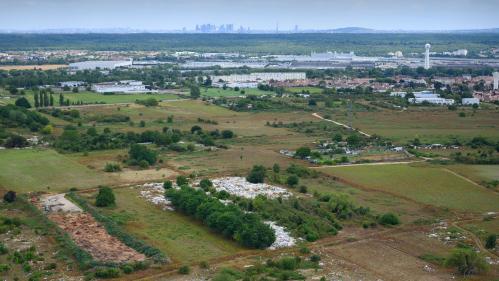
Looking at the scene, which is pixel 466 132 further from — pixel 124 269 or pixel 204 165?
pixel 124 269

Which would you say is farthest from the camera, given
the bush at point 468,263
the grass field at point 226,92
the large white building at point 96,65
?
the large white building at point 96,65

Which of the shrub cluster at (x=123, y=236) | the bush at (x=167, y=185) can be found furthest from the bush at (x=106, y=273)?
the bush at (x=167, y=185)

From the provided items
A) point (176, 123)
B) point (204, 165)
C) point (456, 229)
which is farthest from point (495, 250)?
point (176, 123)

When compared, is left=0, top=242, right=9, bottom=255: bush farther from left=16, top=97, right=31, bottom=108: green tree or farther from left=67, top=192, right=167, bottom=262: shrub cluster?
left=16, top=97, right=31, bottom=108: green tree

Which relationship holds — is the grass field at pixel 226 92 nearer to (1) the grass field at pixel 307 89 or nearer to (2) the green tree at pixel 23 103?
(1) the grass field at pixel 307 89

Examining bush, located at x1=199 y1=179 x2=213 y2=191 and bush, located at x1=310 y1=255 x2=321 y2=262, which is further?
bush, located at x1=199 y1=179 x2=213 y2=191

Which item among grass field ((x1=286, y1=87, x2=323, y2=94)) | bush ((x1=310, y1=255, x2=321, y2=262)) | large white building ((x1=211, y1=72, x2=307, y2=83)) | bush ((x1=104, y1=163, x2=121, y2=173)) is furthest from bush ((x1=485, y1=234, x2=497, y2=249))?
large white building ((x1=211, y1=72, x2=307, y2=83))

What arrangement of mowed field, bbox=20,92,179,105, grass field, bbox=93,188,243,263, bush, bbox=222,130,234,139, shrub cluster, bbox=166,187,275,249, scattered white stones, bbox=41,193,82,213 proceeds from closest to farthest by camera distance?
grass field, bbox=93,188,243,263, shrub cluster, bbox=166,187,275,249, scattered white stones, bbox=41,193,82,213, bush, bbox=222,130,234,139, mowed field, bbox=20,92,179,105
